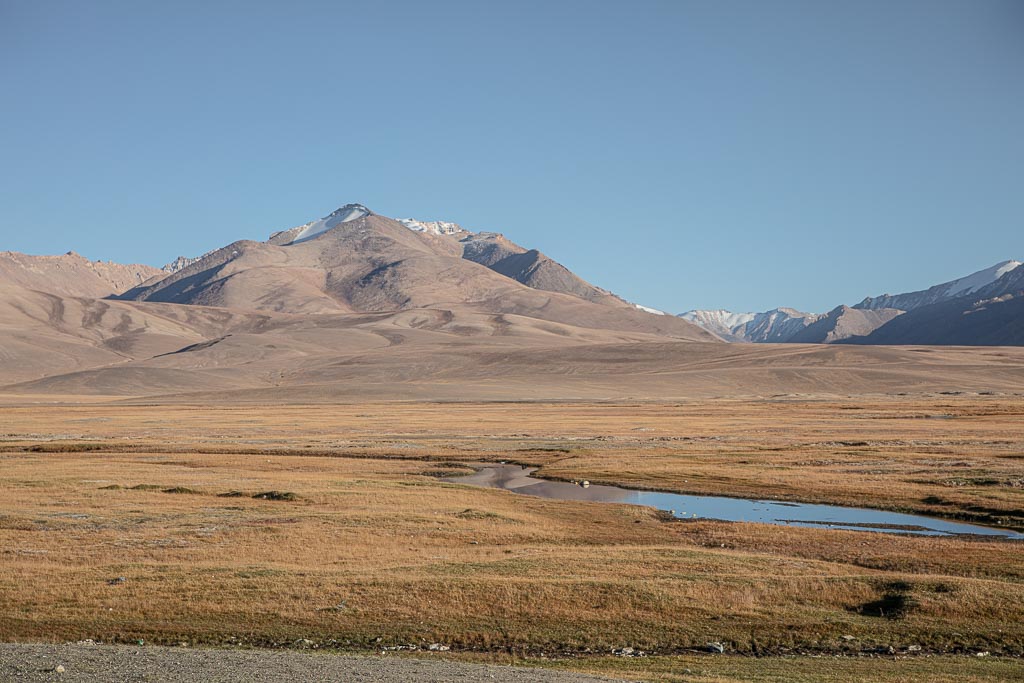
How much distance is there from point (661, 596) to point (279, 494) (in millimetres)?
30301

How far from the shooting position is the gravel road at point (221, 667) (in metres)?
20.8

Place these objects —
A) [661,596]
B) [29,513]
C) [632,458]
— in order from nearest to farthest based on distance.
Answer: [661,596] → [29,513] → [632,458]

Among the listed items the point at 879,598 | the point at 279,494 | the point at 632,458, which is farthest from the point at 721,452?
the point at 879,598

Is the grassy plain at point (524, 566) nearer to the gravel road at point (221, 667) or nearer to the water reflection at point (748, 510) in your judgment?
the gravel road at point (221, 667)

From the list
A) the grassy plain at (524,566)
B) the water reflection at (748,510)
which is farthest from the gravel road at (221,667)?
the water reflection at (748,510)

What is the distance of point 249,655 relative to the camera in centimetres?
2403

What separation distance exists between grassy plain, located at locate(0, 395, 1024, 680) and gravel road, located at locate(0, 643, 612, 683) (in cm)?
225

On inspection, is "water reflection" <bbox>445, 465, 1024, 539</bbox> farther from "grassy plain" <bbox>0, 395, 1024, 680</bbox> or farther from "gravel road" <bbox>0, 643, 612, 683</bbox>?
"gravel road" <bbox>0, 643, 612, 683</bbox>

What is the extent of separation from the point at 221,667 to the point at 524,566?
1568 centimetres

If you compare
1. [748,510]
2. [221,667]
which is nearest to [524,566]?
[221,667]

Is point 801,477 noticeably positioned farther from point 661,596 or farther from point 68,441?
point 68,441

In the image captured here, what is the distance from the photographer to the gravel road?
2078 cm

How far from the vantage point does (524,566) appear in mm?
35875

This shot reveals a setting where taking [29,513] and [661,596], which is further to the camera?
[29,513]
